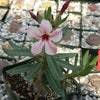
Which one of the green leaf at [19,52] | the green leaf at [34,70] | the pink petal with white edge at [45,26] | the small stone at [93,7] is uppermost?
the small stone at [93,7]

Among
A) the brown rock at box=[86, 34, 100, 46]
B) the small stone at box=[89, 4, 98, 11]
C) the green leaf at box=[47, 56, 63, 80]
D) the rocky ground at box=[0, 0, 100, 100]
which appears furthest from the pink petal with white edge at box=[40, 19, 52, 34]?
the small stone at box=[89, 4, 98, 11]

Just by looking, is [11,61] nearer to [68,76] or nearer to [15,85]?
[15,85]

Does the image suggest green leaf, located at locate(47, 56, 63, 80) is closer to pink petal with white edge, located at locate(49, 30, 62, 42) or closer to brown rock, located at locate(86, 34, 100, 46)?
pink petal with white edge, located at locate(49, 30, 62, 42)

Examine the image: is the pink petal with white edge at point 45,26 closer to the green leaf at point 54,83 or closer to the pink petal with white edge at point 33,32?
the pink petal with white edge at point 33,32

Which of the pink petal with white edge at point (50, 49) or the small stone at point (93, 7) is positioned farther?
the small stone at point (93, 7)

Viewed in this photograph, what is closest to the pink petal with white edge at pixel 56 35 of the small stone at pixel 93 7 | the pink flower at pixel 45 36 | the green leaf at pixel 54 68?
the pink flower at pixel 45 36

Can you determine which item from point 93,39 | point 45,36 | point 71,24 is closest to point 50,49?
point 45,36

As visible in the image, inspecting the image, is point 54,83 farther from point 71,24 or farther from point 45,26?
point 71,24

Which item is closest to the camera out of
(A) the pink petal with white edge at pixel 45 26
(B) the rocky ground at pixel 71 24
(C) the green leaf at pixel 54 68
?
(A) the pink petal with white edge at pixel 45 26
